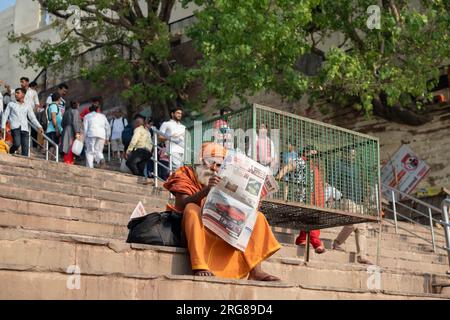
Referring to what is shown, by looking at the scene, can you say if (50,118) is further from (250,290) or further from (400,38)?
(250,290)

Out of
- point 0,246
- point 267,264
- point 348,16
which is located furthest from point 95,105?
point 0,246

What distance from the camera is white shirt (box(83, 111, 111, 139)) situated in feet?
54.1

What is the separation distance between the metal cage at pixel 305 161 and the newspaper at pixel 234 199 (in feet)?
7.68

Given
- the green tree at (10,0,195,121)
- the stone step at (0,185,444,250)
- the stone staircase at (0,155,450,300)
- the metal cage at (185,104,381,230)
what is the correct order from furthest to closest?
the green tree at (10,0,195,121)
the stone step at (0,185,444,250)
the metal cage at (185,104,381,230)
the stone staircase at (0,155,450,300)

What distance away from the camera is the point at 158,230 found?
7410 mm

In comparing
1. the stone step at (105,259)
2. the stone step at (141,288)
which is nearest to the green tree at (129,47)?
the stone step at (105,259)

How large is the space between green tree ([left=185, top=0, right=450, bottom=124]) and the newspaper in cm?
935

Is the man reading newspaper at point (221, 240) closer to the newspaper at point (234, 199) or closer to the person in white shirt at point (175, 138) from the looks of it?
the newspaper at point (234, 199)

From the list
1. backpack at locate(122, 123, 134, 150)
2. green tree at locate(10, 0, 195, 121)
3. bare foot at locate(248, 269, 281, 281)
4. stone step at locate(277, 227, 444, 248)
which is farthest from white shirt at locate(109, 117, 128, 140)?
bare foot at locate(248, 269, 281, 281)

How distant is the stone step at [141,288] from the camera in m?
5.82

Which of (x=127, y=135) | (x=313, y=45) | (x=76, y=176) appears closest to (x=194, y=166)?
(x=76, y=176)

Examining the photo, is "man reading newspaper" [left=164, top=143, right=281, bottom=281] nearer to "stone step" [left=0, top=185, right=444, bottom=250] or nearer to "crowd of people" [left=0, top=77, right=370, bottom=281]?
"crowd of people" [left=0, top=77, right=370, bottom=281]

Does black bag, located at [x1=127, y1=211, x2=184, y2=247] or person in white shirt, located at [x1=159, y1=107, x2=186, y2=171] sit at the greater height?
A: person in white shirt, located at [x1=159, y1=107, x2=186, y2=171]
